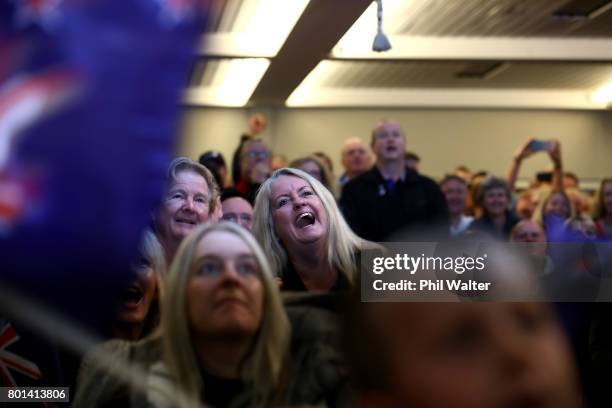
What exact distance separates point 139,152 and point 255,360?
337 millimetres

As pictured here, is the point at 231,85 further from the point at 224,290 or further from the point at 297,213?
the point at 224,290

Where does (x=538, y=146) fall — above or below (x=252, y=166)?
above

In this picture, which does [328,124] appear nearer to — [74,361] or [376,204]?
[376,204]

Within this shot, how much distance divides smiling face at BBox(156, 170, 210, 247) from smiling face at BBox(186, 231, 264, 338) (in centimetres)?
10

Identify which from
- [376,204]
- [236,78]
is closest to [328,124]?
[236,78]

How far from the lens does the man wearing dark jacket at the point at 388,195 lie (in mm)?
3467

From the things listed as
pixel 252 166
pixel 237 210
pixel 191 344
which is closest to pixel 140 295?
pixel 191 344

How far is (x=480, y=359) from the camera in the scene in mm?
1245

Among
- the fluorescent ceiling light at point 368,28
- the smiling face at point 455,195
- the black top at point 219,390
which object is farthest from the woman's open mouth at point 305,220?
the fluorescent ceiling light at point 368,28

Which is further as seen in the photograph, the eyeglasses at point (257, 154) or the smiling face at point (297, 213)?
the eyeglasses at point (257, 154)

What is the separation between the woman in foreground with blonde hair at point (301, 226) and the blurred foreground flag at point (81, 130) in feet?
2.52

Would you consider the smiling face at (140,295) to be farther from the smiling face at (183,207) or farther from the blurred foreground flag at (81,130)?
the blurred foreground flag at (81,130)

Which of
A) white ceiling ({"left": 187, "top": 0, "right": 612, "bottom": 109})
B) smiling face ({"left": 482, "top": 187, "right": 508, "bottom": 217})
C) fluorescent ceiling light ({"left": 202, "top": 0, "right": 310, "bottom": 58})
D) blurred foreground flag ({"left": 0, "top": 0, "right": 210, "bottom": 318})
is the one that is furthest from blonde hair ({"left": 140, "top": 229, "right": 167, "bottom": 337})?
fluorescent ceiling light ({"left": 202, "top": 0, "right": 310, "bottom": 58})

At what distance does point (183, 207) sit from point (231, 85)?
4308 mm
